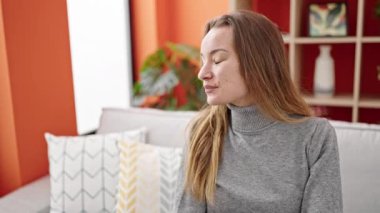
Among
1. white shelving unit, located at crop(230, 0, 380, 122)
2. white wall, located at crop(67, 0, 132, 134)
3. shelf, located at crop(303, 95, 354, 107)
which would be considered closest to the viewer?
white shelving unit, located at crop(230, 0, 380, 122)

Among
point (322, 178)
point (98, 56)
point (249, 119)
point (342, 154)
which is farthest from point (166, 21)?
point (322, 178)

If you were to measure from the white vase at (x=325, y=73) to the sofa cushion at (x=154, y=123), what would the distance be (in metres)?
0.90

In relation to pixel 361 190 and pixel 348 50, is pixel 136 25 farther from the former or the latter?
pixel 361 190

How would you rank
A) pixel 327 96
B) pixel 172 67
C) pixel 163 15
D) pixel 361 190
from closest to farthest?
pixel 361 190
pixel 327 96
pixel 172 67
pixel 163 15

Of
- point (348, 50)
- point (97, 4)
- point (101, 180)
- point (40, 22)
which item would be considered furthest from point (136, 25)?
point (101, 180)

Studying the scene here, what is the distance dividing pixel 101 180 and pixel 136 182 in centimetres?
18

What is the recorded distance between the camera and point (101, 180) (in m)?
1.57

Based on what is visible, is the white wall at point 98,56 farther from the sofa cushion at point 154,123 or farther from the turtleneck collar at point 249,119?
the turtleneck collar at point 249,119

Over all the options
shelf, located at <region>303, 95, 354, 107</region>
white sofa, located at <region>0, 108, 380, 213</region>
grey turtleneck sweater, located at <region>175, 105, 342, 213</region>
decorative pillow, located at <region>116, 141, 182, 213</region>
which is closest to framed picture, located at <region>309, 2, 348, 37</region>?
shelf, located at <region>303, 95, 354, 107</region>

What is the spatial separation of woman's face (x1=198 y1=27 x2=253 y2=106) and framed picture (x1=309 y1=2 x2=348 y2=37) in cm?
139

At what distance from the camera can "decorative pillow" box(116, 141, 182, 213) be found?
4.78 ft

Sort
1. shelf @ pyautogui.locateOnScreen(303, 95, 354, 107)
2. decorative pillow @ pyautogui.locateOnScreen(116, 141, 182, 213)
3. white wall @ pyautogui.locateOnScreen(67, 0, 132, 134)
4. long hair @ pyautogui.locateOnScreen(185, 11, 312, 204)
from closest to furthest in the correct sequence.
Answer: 1. long hair @ pyautogui.locateOnScreen(185, 11, 312, 204)
2. decorative pillow @ pyautogui.locateOnScreen(116, 141, 182, 213)
3. shelf @ pyautogui.locateOnScreen(303, 95, 354, 107)
4. white wall @ pyautogui.locateOnScreen(67, 0, 132, 134)

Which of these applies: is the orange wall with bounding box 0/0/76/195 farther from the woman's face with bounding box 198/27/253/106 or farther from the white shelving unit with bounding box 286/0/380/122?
the white shelving unit with bounding box 286/0/380/122

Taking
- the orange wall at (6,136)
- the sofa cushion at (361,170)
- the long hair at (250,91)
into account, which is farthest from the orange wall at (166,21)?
the long hair at (250,91)
